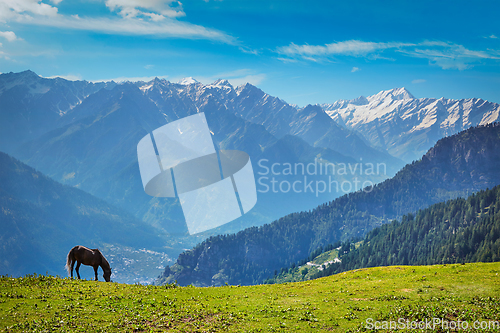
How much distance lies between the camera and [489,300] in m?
26.6

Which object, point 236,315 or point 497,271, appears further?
point 497,271

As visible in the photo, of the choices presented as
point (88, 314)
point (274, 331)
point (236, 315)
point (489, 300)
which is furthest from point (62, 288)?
point (489, 300)

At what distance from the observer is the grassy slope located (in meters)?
22.3

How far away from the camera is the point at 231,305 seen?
28.2 meters

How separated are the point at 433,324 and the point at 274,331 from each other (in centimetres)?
1129

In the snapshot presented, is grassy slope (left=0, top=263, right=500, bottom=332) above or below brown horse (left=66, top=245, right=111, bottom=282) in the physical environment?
below

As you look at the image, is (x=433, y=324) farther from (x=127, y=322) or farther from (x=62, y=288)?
(x=62, y=288)

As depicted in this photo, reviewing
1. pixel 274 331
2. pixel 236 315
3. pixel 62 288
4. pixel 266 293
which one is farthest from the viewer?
pixel 266 293

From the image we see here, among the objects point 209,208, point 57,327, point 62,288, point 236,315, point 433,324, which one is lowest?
point 433,324

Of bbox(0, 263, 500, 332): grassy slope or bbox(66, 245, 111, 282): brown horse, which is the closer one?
bbox(0, 263, 500, 332): grassy slope

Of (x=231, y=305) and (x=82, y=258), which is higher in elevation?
(x=82, y=258)

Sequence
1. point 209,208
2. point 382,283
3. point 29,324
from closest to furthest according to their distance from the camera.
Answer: point 29,324, point 382,283, point 209,208

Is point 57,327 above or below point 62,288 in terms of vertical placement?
below

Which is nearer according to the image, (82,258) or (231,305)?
(231,305)
